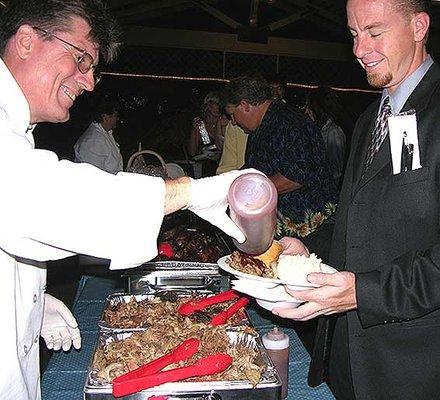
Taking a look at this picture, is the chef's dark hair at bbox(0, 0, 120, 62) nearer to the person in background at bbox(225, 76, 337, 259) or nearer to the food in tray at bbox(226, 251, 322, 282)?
the food in tray at bbox(226, 251, 322, 282)

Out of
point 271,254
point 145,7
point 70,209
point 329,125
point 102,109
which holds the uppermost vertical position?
point 145,7

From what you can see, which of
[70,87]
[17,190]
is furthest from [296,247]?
[17,190]

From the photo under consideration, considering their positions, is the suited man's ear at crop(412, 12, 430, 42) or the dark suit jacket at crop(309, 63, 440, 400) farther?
the suited man's ear at crop(412, 12, 430, 42)

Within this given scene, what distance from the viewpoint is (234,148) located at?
4367 mm

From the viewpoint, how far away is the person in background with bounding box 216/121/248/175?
4332 mm

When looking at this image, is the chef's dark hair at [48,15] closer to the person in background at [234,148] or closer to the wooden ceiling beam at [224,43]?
the person in background at [234,148]

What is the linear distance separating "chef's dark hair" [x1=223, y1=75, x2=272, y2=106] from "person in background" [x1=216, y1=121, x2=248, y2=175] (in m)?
1.10

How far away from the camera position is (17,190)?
810 millimetres

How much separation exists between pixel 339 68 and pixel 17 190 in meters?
10.7

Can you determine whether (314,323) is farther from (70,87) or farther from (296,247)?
(70,87)

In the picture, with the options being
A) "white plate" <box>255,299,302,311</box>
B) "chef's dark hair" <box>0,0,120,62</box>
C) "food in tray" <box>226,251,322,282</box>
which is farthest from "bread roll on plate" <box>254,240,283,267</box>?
"chef's dark hair" <box>0,0,120,62</box>

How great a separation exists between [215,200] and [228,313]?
713mm

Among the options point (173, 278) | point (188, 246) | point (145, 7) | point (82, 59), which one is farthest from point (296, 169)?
point (145, 7)

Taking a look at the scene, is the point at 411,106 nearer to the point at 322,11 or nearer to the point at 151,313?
the point at 151,313
